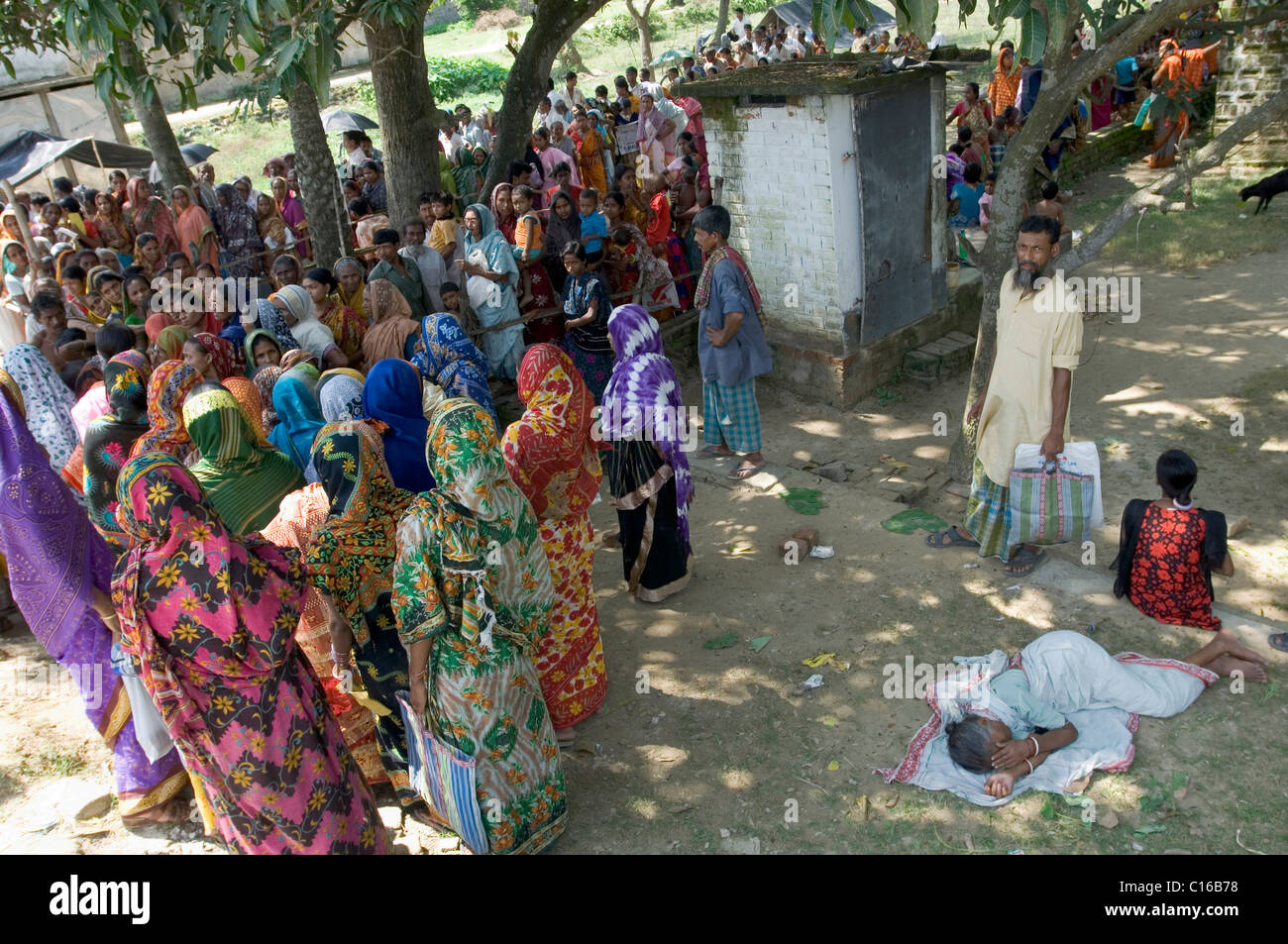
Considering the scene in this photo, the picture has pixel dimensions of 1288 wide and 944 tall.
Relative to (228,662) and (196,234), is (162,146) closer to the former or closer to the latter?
(196,234)

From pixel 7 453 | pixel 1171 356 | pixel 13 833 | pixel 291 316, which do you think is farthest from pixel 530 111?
pixel 13 833

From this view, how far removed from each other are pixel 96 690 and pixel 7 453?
1.07 meters

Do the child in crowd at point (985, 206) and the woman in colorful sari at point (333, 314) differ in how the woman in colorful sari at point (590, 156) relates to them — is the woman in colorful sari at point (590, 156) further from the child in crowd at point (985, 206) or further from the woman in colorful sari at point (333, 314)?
the woman in colorful sari at point (333, 314)

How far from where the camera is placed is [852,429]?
775cm

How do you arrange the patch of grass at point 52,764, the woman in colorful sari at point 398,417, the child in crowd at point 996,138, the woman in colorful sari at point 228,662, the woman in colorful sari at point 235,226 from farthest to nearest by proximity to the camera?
1. the child in crowd at point 996,138
2. the woman in colorful sari at point 235,226
3. the patch of grass at point 52,764
4. the woman in colorful sari at point 398,417
5. the woman in colorful sari at point 228,662

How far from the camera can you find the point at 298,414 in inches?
216

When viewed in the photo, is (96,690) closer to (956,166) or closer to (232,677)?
(232,677)

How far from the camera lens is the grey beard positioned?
495 centimetres

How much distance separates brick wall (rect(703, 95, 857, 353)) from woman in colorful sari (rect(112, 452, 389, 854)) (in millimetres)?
5327

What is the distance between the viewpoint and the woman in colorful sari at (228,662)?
317cm

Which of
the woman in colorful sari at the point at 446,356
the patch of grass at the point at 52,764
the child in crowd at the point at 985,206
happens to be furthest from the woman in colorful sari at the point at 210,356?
the child in crowd at the point at 985,206

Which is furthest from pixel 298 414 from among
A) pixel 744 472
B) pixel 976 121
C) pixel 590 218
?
pixel 976 121

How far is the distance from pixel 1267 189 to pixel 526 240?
845cm

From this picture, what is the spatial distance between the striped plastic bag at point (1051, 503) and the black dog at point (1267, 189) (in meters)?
8.30
